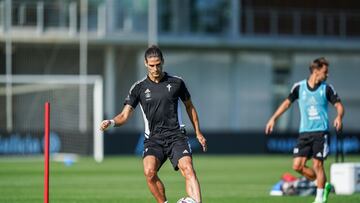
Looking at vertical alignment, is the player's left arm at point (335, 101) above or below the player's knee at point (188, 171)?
above

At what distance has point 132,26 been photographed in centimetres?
4775

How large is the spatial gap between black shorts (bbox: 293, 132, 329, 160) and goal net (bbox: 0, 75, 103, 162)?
2015 cm

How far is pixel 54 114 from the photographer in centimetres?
3984

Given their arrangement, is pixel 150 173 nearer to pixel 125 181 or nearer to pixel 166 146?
pixel 166 146

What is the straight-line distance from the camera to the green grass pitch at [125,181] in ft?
62.2

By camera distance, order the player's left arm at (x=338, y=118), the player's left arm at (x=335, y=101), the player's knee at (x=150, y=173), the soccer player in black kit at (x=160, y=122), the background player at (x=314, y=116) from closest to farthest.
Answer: the player's knee at (x=150, y=173)
the soccer player in black kit at (x=160, y=122)
the player's left arm at (x=338, y=118)
the player's left arm at (x=335, y=101)
the background player at (x=314, y=116)

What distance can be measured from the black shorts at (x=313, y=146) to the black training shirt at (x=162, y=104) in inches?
Result: 171

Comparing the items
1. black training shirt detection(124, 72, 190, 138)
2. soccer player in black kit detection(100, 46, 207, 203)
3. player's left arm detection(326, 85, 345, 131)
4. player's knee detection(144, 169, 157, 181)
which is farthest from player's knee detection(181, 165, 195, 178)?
player's left arm detection(326, 85, 345, 131)

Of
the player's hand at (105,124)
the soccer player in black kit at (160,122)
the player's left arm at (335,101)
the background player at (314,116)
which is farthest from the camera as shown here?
the background player at (314,116)

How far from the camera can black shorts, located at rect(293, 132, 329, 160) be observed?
17828mm

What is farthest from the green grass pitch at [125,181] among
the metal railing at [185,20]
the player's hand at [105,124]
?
the metal railing at [185,20]

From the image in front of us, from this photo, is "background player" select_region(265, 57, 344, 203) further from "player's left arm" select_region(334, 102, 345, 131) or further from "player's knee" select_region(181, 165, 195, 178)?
"player's knee" select_region(181, 165, 195, 178)

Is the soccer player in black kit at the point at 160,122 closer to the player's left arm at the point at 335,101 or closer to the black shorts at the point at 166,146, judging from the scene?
the black shorts at the point at 166,146

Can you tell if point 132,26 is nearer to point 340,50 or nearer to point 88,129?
point 88,129
